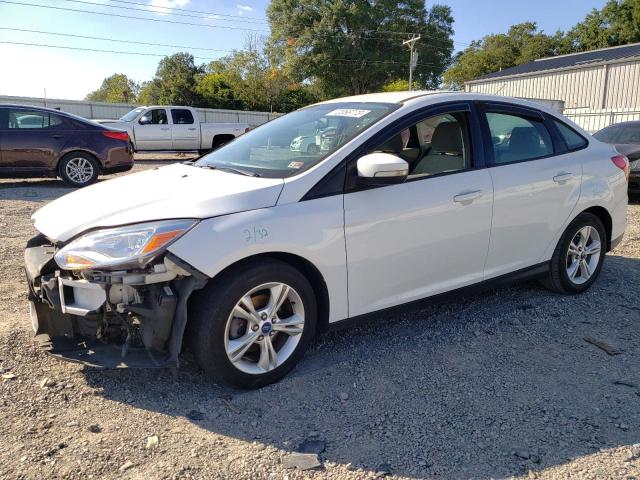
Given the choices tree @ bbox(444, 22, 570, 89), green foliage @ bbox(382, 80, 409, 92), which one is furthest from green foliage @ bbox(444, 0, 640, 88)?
green foliage @ bbox(382, 80, 409, 92)

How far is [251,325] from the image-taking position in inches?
121

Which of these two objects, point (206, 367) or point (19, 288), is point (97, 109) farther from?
point (206, 367)

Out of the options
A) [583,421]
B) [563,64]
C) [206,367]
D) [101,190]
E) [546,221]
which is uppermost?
[563,64]

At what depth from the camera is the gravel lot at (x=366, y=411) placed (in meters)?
2.57

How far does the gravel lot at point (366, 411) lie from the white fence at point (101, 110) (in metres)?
24.1

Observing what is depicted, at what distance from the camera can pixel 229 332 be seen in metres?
3.05

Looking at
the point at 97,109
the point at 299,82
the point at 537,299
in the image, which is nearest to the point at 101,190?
the point at 537,299

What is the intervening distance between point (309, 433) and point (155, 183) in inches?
72.4

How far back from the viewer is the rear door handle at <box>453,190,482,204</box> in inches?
147

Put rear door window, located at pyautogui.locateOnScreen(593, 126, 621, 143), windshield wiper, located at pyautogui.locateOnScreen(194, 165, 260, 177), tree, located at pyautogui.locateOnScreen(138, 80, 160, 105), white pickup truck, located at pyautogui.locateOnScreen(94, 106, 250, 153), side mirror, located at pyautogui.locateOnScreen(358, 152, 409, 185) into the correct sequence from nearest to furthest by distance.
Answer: side mirror, located at pyautogui.locateOnScreen(358, 152, 409, 185) < windshield wiper, located at pyautogui.locateOnScreen(194, 165, 260, 177) < rear door window, located at pyautogui.locateOnScreen(593, 126, 621, 143) < white pickup truck, located at pyautogui.locateOnScreen(94, 106, 250, 153) < tree, located at pyautogui.locateOnScreen(138, 80, 160, 105)

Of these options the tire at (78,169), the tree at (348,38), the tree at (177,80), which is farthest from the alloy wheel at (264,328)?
the tree at (177,80)

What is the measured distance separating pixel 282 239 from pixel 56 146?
28.2ft

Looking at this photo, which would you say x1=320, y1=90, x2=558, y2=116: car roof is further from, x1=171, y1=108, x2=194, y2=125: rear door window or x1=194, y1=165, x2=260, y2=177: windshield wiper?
x1=171, y1=108, x2=194, y2=125: rear door window

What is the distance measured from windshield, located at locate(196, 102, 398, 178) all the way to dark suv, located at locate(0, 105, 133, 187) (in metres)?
7.11
